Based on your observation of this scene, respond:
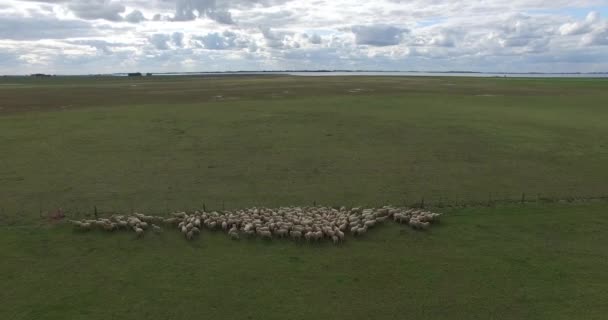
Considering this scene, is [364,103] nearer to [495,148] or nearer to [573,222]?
[495,148]

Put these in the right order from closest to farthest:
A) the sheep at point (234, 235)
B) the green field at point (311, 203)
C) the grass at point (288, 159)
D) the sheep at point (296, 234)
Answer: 1. the green field at point (311, 203)
2. the sheep at point (296, 234)
3. the sheep at point (234, 235)
4. the grass at point (288, 159)

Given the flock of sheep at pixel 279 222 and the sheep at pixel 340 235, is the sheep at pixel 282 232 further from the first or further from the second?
the sheep at pixel 340 235

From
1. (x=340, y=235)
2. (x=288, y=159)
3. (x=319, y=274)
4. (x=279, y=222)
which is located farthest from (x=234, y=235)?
(x=288, y=159)

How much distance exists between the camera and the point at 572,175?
77.0 ft

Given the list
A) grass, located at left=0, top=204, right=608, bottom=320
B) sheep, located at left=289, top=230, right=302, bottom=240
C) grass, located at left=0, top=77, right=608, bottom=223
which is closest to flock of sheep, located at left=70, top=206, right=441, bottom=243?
sheep, located at left=289, top=230, right=302, bottom=240

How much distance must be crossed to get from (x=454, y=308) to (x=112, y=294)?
29.2 ft

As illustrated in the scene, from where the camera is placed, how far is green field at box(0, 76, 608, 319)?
11812mm

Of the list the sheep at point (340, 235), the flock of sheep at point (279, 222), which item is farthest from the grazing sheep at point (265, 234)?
the sheep at point (340, 235)

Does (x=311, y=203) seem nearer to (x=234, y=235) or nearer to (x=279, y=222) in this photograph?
(x=279, y=222)

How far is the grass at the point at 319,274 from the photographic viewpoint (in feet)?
37.5

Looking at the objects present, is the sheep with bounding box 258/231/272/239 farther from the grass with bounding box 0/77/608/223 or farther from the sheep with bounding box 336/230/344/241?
the grass with bounding box 0/77/608/223

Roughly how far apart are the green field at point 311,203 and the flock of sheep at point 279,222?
0.46 metres

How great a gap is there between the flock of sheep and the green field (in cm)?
46

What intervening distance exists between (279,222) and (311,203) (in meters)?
3.54
